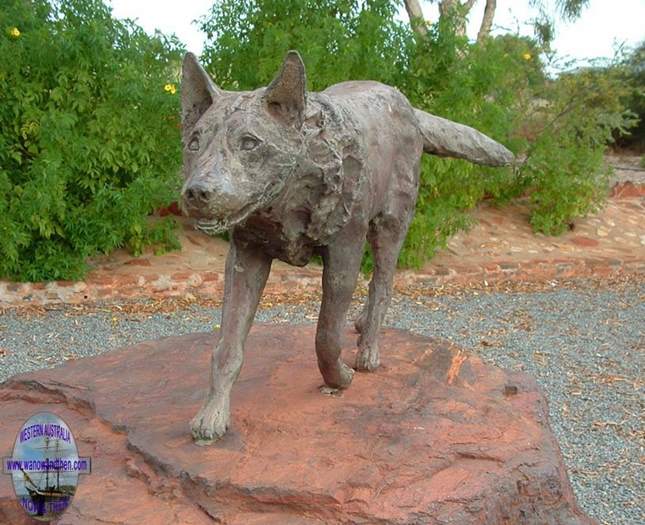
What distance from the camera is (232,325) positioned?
2.99 meters

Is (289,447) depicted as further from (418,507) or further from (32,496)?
(32,496)

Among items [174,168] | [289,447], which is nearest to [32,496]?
[289,447]

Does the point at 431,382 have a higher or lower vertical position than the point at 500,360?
higher

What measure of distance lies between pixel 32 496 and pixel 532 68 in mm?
9365

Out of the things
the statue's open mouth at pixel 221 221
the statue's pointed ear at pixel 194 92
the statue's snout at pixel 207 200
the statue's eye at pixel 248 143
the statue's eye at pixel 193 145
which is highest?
the statue's pointed ear at pixel 194 92

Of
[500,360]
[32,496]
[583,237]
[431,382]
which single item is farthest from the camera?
[583,237]

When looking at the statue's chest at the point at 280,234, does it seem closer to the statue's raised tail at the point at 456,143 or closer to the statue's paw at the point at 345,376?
the statue's paw at the point at 345,376

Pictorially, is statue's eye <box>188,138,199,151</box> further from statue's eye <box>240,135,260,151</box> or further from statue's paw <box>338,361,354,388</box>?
statue's paw <box>338,361,354,388</box>

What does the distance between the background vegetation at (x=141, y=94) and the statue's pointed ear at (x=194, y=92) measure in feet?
14.3

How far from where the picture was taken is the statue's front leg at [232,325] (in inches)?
114

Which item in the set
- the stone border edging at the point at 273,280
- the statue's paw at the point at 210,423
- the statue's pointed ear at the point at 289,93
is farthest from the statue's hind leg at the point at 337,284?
the stone border edging at the point at 273,280

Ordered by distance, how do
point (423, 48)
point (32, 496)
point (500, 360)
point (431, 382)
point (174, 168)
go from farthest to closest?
point (423, 48) → point (174, 168) → point (500, 360) → point (431, 382) → point (32, 496)

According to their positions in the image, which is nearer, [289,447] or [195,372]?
[289,447]

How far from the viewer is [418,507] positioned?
8.32 feet
